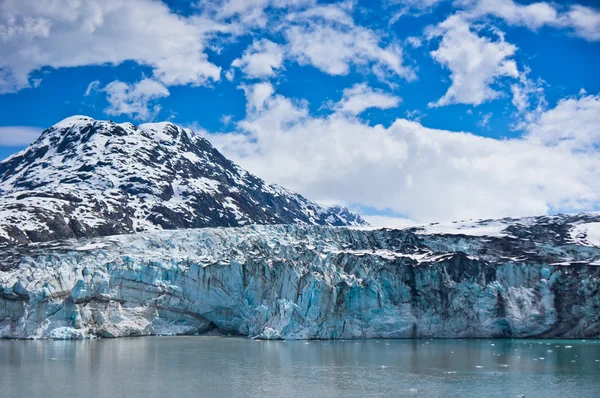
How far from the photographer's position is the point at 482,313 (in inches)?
1522

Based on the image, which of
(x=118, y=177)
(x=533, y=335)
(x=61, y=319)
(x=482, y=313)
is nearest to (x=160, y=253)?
(x=61, y=319)

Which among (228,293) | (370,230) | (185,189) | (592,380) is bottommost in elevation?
(592,380)

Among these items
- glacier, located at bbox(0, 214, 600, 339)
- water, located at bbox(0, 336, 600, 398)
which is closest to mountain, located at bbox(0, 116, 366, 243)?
glacier, located at bbox(0, 214, 600, 339)

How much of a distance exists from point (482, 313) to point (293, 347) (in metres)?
11.8

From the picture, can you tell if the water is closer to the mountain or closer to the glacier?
the glacier

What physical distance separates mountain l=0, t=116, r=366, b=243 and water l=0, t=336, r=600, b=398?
33624 millimetres

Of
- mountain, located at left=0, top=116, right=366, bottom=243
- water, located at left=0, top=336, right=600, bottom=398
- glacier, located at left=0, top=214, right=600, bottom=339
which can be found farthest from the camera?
mountain, located at left=0, top=116, right=366, bottom=243

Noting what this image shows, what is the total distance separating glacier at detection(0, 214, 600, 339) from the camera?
38125mm

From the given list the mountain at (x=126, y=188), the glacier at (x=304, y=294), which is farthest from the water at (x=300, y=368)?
the mountain at (x=126, y=188)

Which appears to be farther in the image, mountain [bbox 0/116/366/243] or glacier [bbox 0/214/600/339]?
mountain [bbox 0/116/366/243]

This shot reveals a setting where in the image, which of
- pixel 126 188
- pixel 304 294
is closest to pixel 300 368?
pixel 304 294

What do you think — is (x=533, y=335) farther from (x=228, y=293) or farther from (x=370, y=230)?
(x=228, y=293)

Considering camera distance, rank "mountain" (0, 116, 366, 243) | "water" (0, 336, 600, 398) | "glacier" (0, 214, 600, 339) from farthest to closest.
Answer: "mountain" (0, 116, 366, 243) < "glacier" (0, 214, 600, 339) < "water" (0, 336, 600, 398)

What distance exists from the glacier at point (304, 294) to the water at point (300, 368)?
1.64m
